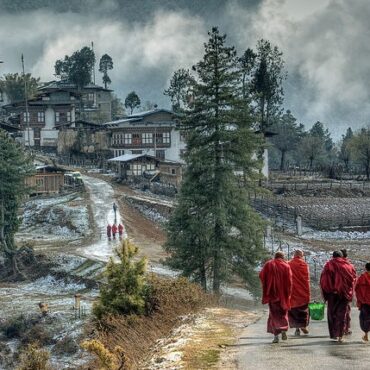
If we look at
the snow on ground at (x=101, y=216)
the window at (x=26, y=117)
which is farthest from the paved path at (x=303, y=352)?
the window at (x=26, y=117)

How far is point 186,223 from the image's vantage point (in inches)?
1447

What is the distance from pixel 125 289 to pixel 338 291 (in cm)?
665

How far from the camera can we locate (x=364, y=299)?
17094 mm

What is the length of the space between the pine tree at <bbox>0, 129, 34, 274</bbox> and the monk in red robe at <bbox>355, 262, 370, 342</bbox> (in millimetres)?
39052

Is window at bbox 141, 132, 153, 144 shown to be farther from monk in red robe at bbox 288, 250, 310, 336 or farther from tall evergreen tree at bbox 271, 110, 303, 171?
monk in red robe at bbox 288, 250, 310, 336

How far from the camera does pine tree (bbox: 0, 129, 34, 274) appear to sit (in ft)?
179

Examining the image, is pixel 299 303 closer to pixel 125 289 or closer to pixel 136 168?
pixel 125 289

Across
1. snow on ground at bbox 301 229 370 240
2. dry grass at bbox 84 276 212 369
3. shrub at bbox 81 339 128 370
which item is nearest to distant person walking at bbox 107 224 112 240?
snow on ground at bbox 301 229 370 240

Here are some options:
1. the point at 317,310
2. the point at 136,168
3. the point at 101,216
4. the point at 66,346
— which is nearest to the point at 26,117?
the point at 136,168

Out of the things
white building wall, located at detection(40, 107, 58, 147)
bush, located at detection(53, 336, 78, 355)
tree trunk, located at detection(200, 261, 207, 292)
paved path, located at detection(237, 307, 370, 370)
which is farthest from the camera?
white building wall, located at detection(40, 107, 58, 147)

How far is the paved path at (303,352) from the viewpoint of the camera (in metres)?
14.4

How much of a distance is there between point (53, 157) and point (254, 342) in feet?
302

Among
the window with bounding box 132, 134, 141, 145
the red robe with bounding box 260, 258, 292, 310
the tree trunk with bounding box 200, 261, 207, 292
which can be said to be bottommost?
the tree trunk with bounding box 200, 261, 207, 292

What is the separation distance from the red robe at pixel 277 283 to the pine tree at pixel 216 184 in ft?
62.0
